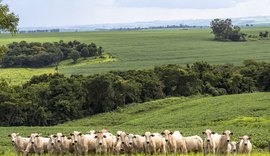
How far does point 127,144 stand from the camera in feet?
93.4

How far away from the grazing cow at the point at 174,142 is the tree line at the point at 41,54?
413 feet

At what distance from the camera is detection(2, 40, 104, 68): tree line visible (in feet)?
499

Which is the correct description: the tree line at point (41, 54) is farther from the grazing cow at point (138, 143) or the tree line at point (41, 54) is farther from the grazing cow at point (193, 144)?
the grazing cow at point (138, 143)

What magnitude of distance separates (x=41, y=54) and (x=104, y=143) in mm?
126476

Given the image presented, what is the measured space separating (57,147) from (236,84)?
65.4 meters

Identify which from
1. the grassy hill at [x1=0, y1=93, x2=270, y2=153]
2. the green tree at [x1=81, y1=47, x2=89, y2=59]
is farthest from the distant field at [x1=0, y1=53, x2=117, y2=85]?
the grassy hill at [x1=0, y1=93, x2=270, y2=153]

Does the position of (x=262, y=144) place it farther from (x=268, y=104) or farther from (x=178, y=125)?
(x=268, y=104)

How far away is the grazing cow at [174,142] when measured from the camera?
94.3ft

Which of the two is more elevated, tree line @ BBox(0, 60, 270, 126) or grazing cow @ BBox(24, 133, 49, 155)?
grazing cow @ BBox(24, 133, 49, 155)

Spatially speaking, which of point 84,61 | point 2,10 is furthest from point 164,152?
point 84,61

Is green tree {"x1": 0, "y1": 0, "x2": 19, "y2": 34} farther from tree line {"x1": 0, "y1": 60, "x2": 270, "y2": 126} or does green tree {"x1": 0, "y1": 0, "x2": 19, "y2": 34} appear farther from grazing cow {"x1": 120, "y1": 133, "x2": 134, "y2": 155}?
tree line {"x1": 0, "y1": 60, "x2": 270, "y2": 126}

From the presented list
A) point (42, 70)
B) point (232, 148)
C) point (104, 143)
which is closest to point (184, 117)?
point (232, 148)

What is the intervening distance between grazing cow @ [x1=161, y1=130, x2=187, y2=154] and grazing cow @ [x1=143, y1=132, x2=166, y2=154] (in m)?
0.36

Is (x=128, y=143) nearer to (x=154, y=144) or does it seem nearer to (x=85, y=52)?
(x=154, y=144)
